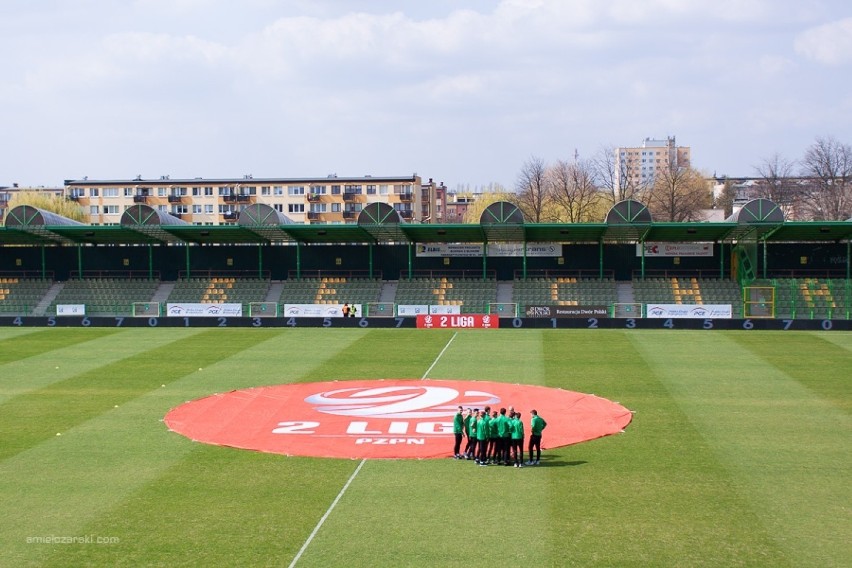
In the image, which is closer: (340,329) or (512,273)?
(340,329)

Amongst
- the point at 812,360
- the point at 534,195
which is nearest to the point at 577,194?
the point at 534,195

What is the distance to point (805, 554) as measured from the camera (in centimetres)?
1297

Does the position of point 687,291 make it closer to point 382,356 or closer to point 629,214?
point 629,214

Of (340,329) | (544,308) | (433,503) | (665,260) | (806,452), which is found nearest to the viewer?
(433,503)

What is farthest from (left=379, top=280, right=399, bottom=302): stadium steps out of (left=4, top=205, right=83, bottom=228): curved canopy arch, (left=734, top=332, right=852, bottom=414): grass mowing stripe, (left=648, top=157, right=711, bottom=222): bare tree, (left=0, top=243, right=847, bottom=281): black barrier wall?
(left=648, top=157, right=711, bottom=222): bare tree

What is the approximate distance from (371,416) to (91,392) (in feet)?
35.8

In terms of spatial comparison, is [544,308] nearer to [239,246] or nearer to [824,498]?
[239,246]

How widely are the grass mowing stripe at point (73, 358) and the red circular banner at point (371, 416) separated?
7.56 m

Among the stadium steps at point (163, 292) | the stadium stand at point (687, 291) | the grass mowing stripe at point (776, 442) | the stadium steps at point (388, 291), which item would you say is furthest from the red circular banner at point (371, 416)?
the stadium steps at point (163, 292)

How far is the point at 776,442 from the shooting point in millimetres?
20703

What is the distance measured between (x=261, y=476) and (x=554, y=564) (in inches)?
302

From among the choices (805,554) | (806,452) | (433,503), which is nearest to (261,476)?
(433,503)

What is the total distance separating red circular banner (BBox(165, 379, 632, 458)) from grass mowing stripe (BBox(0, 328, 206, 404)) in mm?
7558

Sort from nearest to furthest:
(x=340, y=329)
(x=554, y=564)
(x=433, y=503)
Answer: (x=554, y=564)
(x=433, y=503)
(x=340, y=329)
